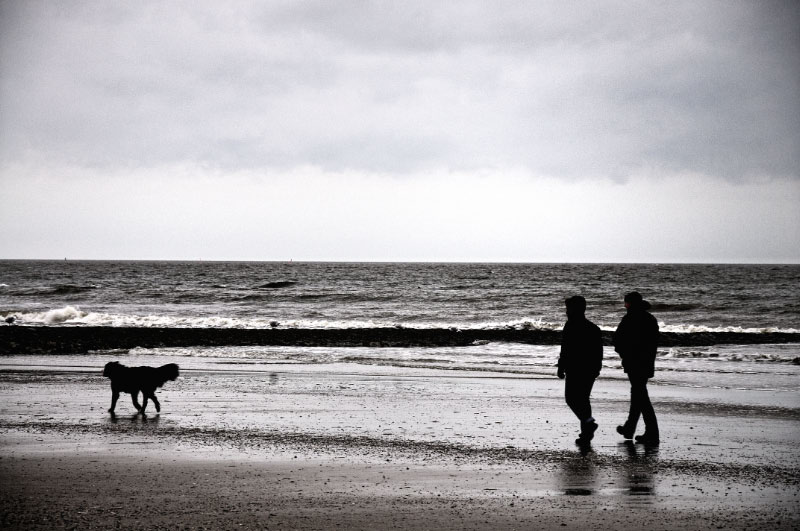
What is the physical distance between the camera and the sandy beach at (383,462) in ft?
17.8

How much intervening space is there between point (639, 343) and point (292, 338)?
17354mm

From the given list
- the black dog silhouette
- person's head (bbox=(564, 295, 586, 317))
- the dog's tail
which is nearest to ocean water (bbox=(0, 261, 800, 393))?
person's head (bbox=(564, 295, 586, 317))

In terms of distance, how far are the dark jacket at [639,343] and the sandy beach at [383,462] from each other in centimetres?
96

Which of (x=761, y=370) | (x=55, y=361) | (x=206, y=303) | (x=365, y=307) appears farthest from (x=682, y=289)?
(x=55, y=361)

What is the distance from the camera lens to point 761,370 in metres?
16.7

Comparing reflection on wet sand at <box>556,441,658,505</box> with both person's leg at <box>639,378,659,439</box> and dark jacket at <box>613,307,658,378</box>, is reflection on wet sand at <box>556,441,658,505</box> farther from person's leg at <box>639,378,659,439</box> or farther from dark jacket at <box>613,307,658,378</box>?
dark jacket at <box>613,307,658,378</box>

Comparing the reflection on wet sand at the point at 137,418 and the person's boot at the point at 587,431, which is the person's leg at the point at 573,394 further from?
the reflection on wet sand at the point at 137,418

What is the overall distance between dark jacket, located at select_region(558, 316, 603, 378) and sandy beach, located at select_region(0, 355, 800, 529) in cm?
85

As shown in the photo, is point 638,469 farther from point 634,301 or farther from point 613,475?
point 634,301

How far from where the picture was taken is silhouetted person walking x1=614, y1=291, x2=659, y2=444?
855 cm

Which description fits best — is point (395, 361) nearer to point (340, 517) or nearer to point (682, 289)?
point (340, 517)

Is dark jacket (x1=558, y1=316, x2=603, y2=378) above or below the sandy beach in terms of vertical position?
above

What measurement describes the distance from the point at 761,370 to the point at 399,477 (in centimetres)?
1335

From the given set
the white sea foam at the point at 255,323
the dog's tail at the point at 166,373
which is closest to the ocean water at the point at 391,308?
the white sea foam at the point at 255,323
